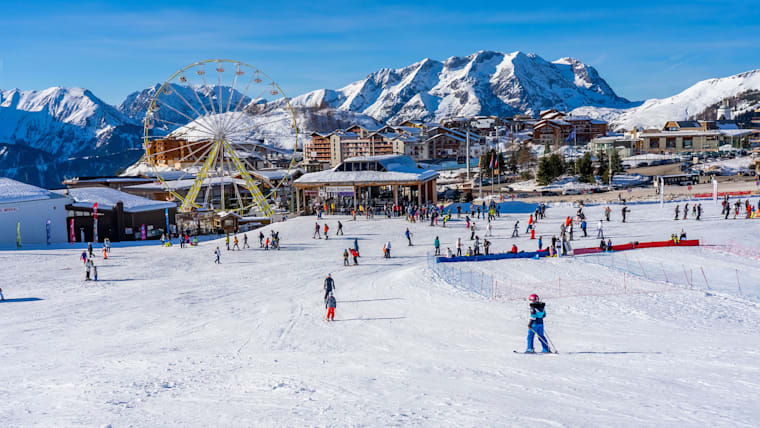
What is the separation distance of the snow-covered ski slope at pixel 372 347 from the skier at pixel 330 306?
37cm

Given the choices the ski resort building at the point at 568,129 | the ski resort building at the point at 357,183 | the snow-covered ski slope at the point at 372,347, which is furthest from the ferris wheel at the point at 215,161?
the ski resort building at the point at 568,129

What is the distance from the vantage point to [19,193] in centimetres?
3462

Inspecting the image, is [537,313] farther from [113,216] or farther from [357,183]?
[113,216]

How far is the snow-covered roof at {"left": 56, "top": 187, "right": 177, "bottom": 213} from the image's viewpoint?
1461 inches

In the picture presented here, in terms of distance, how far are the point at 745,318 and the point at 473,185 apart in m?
54.1

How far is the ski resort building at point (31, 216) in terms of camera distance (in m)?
32.8

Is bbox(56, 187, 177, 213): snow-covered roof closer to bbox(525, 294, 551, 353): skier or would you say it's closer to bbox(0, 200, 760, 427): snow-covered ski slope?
bbox(0, 200, 760, 427): snow-covered ski slope

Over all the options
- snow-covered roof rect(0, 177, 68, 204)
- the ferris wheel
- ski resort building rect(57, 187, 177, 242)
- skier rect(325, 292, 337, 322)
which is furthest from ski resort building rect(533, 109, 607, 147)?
skier rect(325, 292, 337, 322)

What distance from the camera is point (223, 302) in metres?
18.6

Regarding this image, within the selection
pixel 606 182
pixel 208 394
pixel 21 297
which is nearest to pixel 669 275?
pixel 208 394

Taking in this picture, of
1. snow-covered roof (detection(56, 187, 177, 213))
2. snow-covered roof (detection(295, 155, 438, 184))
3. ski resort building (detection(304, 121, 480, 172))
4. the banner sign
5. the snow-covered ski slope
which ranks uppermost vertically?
ski resort building (detection(304, 121, 480, 172))

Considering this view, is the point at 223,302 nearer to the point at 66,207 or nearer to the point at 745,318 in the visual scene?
the point at 745,318

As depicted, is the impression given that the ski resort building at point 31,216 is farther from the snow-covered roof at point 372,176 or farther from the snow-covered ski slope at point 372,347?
the snow-covered roof at point 372,176

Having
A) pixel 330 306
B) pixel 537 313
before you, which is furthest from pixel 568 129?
pixel 537 313
